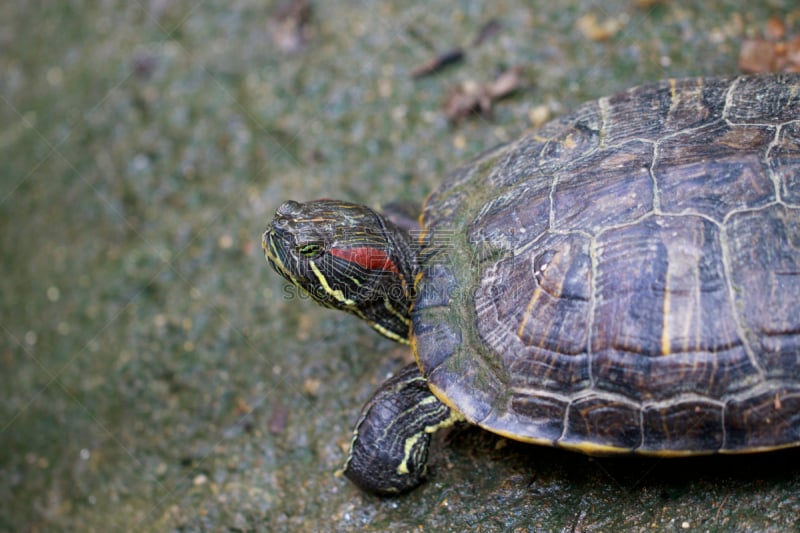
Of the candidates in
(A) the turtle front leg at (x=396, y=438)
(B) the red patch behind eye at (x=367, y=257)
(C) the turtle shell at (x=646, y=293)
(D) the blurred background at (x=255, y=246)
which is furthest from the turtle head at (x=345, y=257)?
(D) the blurred background at (x=255, y=246)

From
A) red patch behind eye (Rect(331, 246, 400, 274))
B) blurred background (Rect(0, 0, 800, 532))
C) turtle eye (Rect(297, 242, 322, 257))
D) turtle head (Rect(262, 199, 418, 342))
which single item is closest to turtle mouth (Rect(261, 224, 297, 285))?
turtle head (Rect(262, 199, 418, 342))

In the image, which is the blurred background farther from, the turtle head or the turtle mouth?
the turtle mouth

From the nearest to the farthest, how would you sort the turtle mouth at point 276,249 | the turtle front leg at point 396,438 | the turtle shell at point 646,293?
1. the turtle shell at point 646,293
2. the turtle front leg at point 396,438
3. the turtle mouth at point 276,249

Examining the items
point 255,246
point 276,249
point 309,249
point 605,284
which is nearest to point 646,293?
point 605,284

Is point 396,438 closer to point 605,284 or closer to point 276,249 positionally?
point 276,249

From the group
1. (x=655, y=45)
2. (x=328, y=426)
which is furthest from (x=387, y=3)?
(x=328, y=426)

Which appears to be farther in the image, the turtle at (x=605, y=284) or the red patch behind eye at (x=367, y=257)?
the red patch behind eye at (x=367, y=257)

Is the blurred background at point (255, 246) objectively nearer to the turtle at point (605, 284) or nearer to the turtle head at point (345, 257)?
the turtle at point (605, 284)
